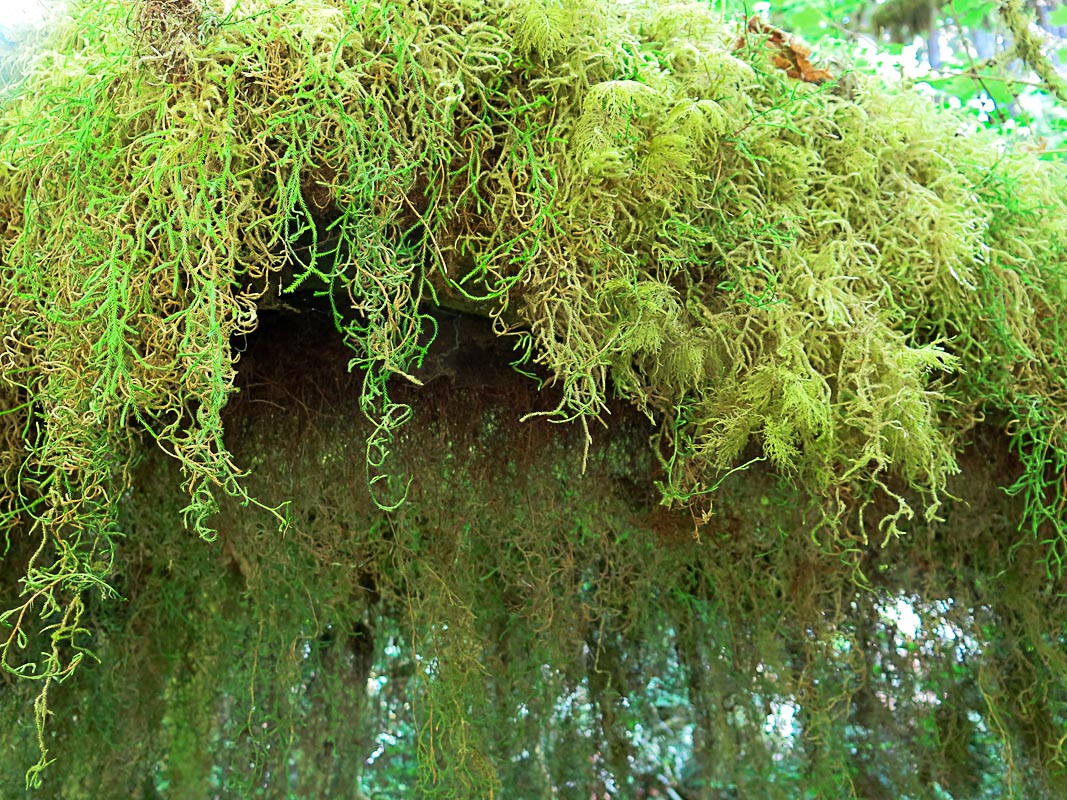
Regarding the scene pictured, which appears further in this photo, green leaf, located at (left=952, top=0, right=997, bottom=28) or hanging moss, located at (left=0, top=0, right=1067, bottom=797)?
green leaf, located at (left=952, top=0, right=997, bottom=28)

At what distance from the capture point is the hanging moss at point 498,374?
64 centimetres

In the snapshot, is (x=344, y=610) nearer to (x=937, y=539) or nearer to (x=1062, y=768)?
(x=937, y=539)

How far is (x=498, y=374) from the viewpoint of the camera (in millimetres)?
928

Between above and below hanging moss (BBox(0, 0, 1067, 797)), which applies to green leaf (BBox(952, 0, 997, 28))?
above

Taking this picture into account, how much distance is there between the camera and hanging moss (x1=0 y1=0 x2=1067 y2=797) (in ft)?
2.09

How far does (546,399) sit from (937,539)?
0.61m

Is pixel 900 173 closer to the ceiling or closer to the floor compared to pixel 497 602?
closer to the ceiling

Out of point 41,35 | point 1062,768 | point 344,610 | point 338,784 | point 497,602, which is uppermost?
point 41,35

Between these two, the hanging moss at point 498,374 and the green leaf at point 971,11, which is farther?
the green leaf at point 971,11

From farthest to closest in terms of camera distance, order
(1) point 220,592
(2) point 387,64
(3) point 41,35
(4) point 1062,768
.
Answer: (1) point 220,592
(4) point 1062,768
(3) point 41,35
(2) point 387,64

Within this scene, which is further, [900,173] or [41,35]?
[900,173]

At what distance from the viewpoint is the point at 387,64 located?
65 cm

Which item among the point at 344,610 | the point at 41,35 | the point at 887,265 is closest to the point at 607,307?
the point at 887,265

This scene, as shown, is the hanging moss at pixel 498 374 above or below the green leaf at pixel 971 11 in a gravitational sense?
below
